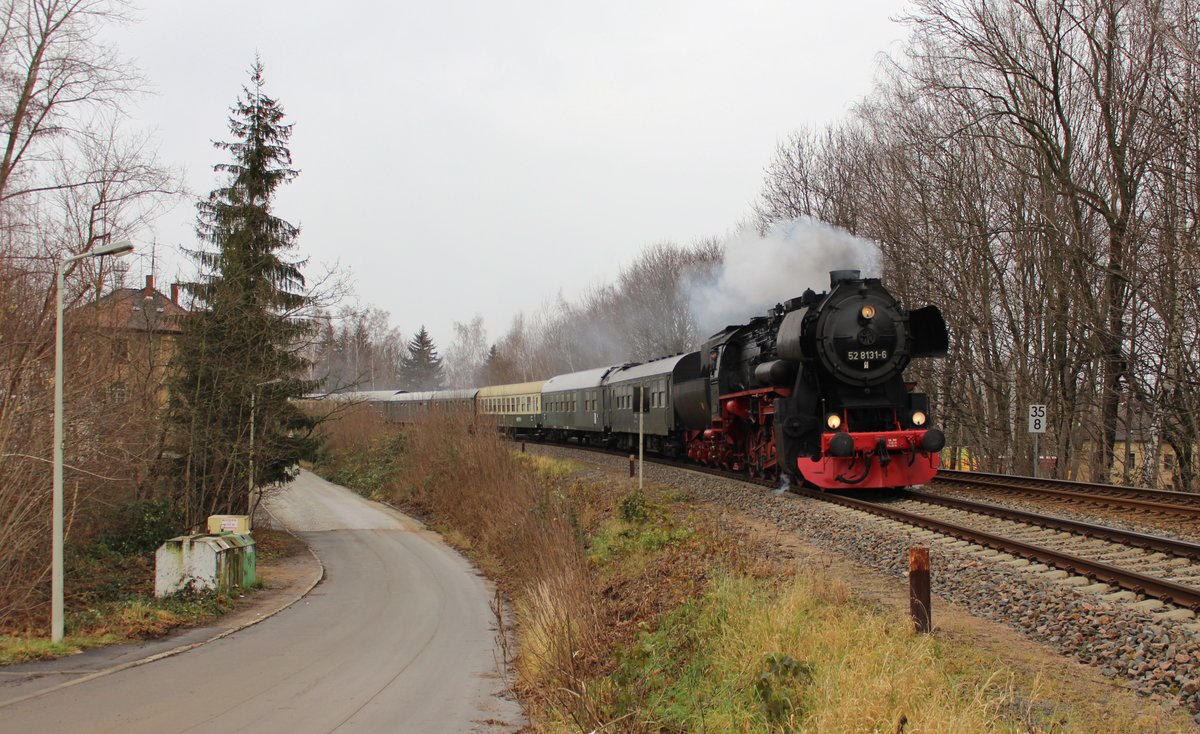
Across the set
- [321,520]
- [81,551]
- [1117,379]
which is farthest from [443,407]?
[1117,379]

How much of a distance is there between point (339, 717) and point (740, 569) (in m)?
4.40

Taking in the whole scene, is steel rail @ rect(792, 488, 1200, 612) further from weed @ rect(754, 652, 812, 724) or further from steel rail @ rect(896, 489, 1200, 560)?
weed @ rect(754, 652, 812, 724)

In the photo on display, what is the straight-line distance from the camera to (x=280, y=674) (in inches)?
439

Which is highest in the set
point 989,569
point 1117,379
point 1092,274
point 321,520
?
point 1092,274

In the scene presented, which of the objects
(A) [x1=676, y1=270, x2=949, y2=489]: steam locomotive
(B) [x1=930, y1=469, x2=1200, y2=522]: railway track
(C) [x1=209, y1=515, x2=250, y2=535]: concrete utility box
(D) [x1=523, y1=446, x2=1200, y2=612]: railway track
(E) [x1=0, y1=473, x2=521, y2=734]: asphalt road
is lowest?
(E) [x1=0, y1=473, x2=521, y2=734]: asphalt road

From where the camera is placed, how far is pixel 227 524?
17.6 metres

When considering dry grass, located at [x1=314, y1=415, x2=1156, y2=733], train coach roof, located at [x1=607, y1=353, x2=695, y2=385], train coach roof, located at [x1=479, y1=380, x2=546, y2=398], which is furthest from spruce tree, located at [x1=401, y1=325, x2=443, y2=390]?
dry grass, located at [x1=314, y1=415, x2=1156, y2=733]

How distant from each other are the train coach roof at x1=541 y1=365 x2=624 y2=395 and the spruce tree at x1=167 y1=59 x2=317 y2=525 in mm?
12804

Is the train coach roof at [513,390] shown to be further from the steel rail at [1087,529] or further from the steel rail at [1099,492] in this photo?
the steel rail at [1087,529]

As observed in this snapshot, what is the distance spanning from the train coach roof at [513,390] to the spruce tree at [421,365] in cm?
5924

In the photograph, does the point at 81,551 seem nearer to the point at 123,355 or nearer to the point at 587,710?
the point at 123,355

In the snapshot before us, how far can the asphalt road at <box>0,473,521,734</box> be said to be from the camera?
29.9ft

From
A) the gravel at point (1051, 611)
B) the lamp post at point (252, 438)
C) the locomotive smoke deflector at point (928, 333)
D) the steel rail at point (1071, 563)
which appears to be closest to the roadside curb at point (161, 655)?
the lamp post at point (252, 438)

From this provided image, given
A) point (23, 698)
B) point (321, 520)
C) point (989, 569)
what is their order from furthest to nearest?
point (321, 520), point (23, 698), point (989, 569)
